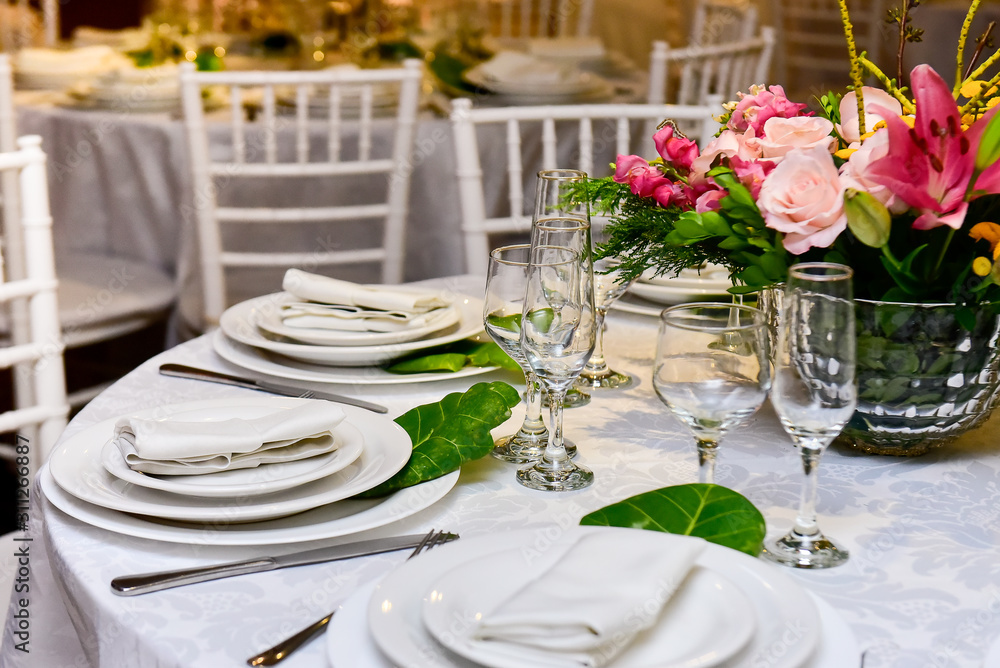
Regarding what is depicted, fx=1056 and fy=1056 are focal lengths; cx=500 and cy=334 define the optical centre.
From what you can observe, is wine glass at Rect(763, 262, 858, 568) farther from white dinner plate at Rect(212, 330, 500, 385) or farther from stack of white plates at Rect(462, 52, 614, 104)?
stack of white plates at Rect(462, 52, 614, 104)

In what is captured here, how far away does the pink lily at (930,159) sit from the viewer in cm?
75

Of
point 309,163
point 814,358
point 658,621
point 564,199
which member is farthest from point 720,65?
point 658,621

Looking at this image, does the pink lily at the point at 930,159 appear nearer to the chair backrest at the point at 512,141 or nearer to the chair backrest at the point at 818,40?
the chair backrest at the point at 512,141

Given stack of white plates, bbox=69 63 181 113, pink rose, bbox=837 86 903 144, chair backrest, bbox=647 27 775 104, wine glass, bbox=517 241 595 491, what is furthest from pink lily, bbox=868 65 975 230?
stack of white plates, bbox=69 63 181 113

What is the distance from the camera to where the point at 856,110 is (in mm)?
906

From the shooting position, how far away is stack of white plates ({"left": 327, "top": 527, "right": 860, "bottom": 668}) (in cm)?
56

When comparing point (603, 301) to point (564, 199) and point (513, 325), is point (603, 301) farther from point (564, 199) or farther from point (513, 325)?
point (513, 325)

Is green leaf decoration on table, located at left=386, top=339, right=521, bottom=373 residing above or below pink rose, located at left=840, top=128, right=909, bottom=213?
below

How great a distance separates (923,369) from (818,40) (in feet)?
13.3

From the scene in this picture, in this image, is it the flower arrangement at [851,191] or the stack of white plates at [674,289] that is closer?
the flower arrangement at [851,191]

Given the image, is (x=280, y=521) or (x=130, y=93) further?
(x=130, y=93)

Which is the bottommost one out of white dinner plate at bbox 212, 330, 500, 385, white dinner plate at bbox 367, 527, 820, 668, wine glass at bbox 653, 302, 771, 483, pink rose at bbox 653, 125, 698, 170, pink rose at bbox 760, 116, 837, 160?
white dinner plate at bbox 212, 330, 500, 385

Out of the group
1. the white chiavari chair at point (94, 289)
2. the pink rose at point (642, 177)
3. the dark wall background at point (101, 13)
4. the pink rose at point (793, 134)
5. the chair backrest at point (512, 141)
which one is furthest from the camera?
the dark wall background at point (101, 13)

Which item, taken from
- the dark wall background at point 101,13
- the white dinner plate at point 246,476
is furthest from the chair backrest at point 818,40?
the white dinner plate at point 246,476
